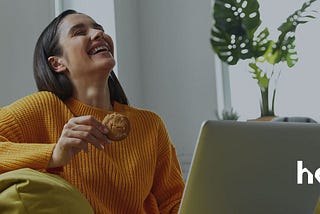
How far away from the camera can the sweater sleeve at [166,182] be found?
1601 millimetres

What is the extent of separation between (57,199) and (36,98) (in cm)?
51

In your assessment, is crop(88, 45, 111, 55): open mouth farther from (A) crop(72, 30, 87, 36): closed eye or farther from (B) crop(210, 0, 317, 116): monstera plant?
(B) crop(210, 0, 317, 116): monstera plant

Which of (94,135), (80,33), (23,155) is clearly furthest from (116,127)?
(80,33)

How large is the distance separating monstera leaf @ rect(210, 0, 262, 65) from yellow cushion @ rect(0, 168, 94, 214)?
75.6 inches

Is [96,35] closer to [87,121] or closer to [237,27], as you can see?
[87,121]

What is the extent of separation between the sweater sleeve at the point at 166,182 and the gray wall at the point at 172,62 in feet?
4.42

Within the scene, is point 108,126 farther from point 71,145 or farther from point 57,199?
point 57,199

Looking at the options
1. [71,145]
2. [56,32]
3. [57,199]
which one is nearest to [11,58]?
[56,32]

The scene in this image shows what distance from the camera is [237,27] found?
288cm

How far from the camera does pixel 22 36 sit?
8.11ft

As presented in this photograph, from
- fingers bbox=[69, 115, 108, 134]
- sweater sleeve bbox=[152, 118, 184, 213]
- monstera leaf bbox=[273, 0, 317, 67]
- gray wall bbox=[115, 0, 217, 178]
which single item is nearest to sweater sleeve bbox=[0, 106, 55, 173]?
fingers bbox=[69, 115, 108, 134]

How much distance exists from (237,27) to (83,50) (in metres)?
1.41

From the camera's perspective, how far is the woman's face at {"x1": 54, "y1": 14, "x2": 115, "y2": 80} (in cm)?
163

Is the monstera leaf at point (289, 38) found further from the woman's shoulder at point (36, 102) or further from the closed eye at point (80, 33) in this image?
the woman's shoulder at point (36, 102)
